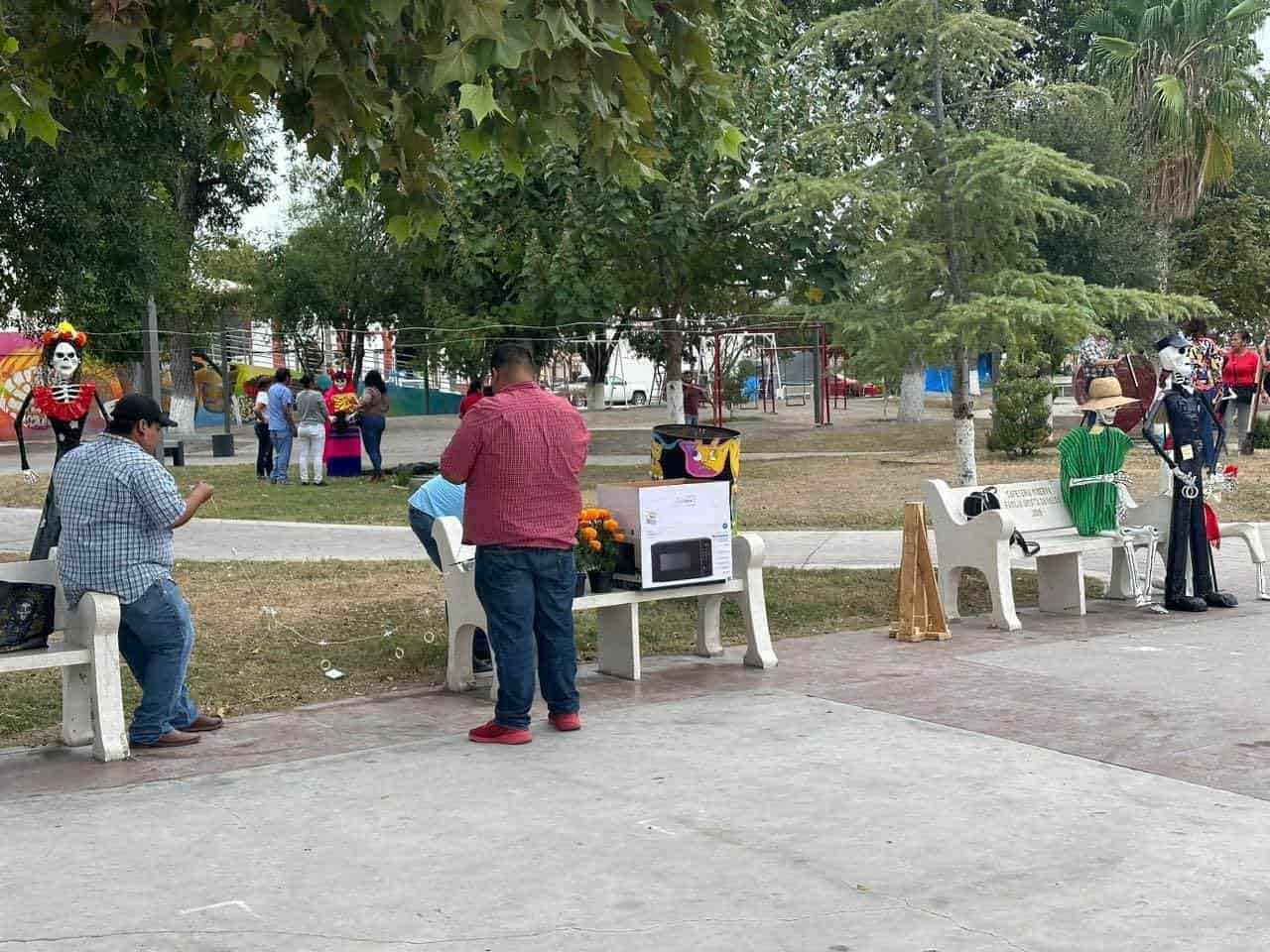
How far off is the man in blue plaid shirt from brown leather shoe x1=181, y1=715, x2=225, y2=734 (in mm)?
314

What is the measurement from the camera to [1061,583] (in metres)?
10.5

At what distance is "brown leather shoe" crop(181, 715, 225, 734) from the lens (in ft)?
24.0

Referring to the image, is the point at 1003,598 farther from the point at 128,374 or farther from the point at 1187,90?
the point at 128,374

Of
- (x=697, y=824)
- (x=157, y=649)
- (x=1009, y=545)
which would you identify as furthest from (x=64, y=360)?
(x=697, y=824)

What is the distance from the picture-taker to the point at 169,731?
23.1 feet

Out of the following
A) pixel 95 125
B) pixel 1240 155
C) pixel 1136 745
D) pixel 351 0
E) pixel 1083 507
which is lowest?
pixel 1136 745

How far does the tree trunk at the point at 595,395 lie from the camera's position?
157ft

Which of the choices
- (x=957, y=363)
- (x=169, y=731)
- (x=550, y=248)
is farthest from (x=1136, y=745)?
(x=550, y=248)

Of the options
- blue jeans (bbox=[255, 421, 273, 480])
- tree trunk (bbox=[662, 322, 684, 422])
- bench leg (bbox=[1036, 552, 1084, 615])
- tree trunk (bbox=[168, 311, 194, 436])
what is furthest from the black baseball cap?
tree trunk (bbox=[168, 311, 194, 436])

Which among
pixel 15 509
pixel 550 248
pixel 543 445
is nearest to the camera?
pixel 543 445

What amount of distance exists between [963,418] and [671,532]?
23.5 feet

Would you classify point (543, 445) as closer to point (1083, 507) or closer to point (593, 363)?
point (1083, 507)

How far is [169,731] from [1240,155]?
37188mm

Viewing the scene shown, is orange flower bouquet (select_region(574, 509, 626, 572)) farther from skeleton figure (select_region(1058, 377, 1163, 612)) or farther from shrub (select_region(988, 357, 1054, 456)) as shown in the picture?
shrub (select_region(988, 357, 1054, 456))
